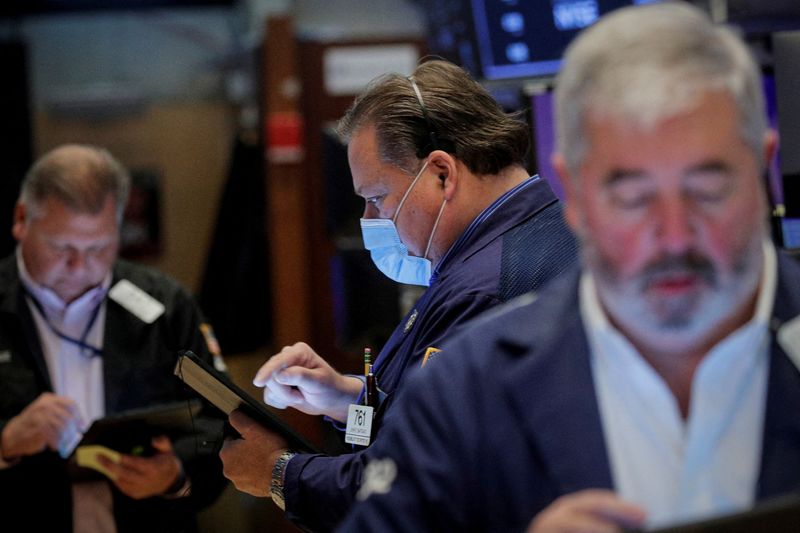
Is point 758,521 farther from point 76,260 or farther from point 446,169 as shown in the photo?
point 76,260

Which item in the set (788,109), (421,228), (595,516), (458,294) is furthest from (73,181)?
(595,516)

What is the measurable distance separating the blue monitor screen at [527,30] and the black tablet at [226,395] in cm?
161

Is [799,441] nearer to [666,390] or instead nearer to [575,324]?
[666,390]

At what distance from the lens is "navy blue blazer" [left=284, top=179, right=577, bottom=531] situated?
2035mm

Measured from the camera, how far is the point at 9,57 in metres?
6.39

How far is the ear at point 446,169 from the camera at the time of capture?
234cm

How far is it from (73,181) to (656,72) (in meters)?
2.39

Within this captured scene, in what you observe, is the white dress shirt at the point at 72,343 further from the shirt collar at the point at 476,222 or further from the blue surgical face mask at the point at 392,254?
the shirt collar at the point at 476,222

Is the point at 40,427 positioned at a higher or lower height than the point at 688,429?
lower

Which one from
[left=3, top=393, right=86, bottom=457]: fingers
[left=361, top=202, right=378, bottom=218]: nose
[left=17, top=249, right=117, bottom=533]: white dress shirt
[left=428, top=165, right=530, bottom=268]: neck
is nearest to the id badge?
[left=428, top=165, right=530, bottom=268]: neck

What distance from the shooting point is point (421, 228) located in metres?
2.37

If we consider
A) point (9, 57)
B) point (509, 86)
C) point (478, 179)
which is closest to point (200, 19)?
point (9, 57)

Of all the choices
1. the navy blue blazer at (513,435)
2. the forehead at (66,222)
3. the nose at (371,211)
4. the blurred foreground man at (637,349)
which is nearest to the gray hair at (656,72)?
the blurred foreground man at (637,349)

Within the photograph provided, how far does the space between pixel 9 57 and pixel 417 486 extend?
5.77 meters
